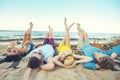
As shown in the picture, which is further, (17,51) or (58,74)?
(17,51)

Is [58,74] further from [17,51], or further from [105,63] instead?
[17,51]

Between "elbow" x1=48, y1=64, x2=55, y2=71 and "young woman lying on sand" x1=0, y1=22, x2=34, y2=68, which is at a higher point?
"young woman lying on sand" x1=0, y1=22, x2=34, y2=68

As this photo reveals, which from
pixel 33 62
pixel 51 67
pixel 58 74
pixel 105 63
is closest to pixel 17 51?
pixel 33 62

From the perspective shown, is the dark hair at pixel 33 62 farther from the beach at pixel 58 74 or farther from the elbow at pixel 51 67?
the elbow at pixel 51 67

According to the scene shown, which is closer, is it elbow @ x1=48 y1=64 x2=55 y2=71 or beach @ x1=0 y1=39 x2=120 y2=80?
beach @ x1=0 y1=39 x2=120 y2=80

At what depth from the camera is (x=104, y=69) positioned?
2.37 m

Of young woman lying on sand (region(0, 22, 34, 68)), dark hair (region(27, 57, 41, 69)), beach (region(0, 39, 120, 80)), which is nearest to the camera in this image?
beach (region(0, 39, 120, 80))

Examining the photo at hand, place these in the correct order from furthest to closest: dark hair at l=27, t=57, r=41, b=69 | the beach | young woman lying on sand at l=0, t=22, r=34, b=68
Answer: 1. young woman lying on sand at l=0, t=22, r=34, b=68
2. dark hair at l=27, t=57, r=41, b=69
3. the beach

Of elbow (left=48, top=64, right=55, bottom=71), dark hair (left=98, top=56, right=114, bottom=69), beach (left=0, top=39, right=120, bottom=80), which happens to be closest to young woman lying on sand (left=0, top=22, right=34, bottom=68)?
beach (left=0, top=39, right=120, bottom=80)

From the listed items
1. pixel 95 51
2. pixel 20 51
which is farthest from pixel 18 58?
pixel 95 51

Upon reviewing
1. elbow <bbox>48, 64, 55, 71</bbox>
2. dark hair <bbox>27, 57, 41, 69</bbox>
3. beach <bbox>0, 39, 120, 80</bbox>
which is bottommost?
beach <bbox>0, 39, 120, 80</bbox>

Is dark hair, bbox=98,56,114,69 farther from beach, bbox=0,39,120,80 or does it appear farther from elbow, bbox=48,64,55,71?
elbow, bbox=48,64,55,71

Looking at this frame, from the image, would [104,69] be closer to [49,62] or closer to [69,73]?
[69,73]

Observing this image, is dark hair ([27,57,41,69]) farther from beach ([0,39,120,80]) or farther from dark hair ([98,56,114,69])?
dark hair ([98,56,114,69])
